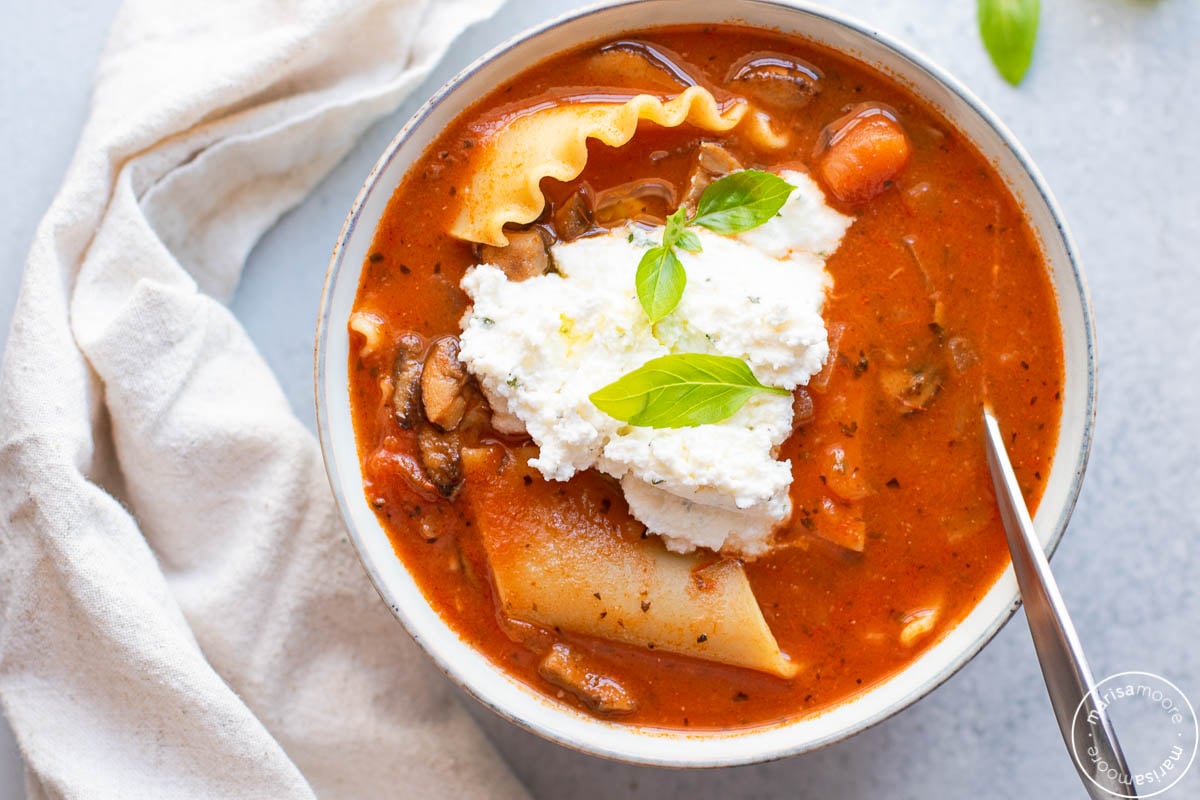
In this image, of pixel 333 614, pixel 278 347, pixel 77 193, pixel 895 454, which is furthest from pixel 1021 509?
pixel 77 193

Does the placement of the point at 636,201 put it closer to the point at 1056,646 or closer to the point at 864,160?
the point at 864,160

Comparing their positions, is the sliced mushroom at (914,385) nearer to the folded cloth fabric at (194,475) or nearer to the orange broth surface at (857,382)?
the orange broth surface at (857,382)

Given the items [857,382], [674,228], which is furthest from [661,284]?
[857,382]

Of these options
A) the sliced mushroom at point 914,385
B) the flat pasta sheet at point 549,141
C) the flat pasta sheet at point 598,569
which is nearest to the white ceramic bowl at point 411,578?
the flat pasta sheet at point 549,141

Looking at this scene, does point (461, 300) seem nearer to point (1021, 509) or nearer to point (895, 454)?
point (895, 454)

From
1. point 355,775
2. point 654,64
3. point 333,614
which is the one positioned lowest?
point 355,775

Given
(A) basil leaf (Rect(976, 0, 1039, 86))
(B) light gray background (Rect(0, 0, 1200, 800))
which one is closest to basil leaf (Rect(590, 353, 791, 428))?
→ (B) light gray background (Rect(0, 0, 1200, 800))
